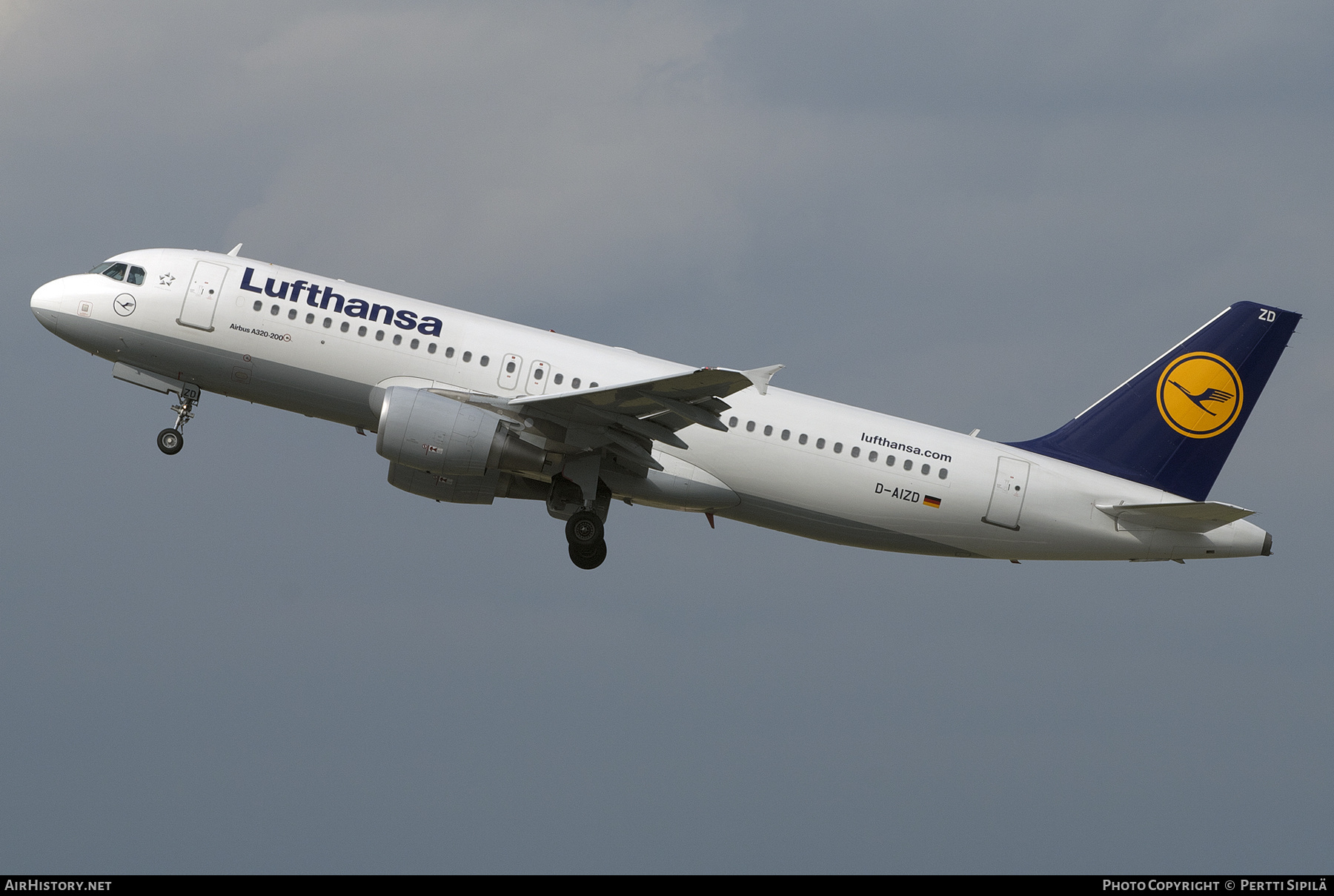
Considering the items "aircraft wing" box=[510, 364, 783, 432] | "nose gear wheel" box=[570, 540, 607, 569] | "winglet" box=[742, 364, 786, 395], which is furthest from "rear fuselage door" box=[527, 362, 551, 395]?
"winglet" box=[742, 364, 786, 395]

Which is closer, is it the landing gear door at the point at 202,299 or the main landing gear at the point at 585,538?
the landing gear door at the point at 202,299

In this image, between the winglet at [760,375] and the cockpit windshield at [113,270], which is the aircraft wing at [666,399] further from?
the cockpit windshield at [113,270]

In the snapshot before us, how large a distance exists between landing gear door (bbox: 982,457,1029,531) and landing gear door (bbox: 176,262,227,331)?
17826 mm

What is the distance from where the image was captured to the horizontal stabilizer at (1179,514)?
95.5 ft

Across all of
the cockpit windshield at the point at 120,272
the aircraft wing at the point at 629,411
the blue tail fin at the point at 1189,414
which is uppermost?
the blue tail fin at the point at 1189,414

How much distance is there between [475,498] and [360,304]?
16.6 ft

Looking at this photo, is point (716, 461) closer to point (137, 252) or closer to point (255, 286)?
point (255, 286)

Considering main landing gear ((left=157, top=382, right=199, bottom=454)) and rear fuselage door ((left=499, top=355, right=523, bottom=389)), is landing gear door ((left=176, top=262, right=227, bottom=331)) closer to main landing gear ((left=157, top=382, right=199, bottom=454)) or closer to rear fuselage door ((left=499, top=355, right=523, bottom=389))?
main landing gear ((left=157, top=382, right=199, bottom=454))

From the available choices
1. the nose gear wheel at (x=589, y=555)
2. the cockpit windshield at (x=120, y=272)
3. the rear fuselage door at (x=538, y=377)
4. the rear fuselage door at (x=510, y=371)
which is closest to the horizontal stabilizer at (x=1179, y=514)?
the nose gear wheel at (x=589, y=555)

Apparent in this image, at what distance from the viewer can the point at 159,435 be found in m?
30.3

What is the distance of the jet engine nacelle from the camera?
27297 millimetres

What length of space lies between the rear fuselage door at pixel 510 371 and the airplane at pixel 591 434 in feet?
0.12

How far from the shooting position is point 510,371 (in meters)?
29.6

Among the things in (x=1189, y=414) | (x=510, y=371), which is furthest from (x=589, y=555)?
(x=1189, y=414)
